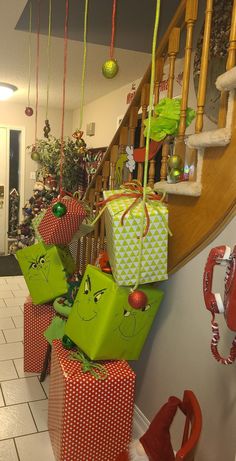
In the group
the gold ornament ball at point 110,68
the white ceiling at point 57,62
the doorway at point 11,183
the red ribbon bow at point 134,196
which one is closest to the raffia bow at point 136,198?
the red ribbon bow at point 134,196

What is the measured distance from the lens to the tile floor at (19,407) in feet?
6.08

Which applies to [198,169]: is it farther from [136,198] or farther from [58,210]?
[58,210]

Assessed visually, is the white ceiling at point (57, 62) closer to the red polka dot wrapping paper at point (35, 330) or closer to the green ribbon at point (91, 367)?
the red polka dot wrapping paper at point (35, 330)

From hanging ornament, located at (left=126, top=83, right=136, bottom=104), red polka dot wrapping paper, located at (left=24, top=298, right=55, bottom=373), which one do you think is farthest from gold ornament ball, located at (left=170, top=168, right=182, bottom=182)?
hanging ornament, located at (left=126, top=83, right=136, bottom=104)

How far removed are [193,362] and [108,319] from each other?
0.40 metres

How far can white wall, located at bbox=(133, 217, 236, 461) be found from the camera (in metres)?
1.36

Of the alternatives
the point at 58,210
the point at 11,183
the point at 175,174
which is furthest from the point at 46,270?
the point at 11,183

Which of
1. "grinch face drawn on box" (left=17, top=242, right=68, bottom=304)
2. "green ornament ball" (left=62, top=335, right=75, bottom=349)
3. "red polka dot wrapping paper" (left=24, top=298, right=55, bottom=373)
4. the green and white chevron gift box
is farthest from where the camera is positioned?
"red polka dot wrapping paper" (left=24, top=298, right=55, bottom=373)

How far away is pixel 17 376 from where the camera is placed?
2.54 meters

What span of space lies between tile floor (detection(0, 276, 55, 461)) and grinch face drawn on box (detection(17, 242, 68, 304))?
23.3 inches

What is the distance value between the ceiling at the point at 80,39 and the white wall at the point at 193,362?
85.4 inches

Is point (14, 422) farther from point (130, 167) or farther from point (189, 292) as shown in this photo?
point (130, 167)

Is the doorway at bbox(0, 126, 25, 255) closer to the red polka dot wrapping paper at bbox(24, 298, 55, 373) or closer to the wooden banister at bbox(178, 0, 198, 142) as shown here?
the red polka dot wrapping paper at bbox(24, 298, 55, 373)

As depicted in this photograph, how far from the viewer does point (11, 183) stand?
6.42 metres
